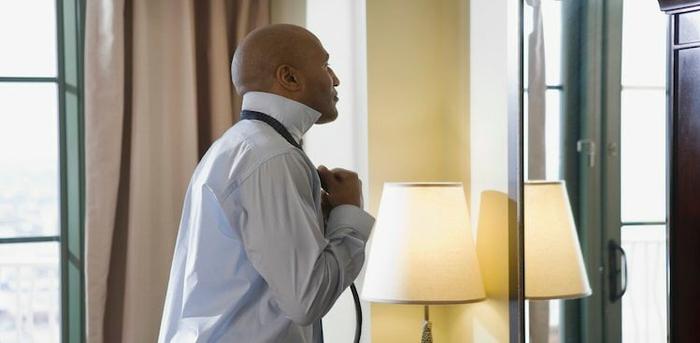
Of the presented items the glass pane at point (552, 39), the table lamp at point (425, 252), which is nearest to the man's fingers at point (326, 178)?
the glass pane at point (552, 39)

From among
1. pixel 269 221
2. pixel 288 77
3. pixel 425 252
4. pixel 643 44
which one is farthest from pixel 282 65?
pixel 425 252

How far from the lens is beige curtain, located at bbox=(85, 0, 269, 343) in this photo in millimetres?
3693

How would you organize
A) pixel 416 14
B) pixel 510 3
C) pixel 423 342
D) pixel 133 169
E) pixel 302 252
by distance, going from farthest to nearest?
1. pixel 133 169
2. pixel 416 14
3. pixel 423 342
4. pixel 510 3
5. pixel 302 252

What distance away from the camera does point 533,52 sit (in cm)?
261

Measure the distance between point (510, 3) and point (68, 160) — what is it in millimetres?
1873

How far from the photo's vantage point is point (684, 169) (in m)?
1.62

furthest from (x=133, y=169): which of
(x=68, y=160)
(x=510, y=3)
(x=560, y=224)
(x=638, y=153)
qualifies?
(x=638, y=153)

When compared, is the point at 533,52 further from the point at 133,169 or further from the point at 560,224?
the point at 133,169

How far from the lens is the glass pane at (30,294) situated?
3.88 m

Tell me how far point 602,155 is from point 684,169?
0.48 meters

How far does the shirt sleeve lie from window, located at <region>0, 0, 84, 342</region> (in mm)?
2208

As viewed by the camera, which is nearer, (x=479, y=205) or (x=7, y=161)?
(x=479, y=205)

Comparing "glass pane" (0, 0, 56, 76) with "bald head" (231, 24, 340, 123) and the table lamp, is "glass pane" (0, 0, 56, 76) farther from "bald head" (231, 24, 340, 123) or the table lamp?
"bald head" (231, 24, 340, 123)

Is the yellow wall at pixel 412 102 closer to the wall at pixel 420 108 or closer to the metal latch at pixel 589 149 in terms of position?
the wall at pixel 420 108
